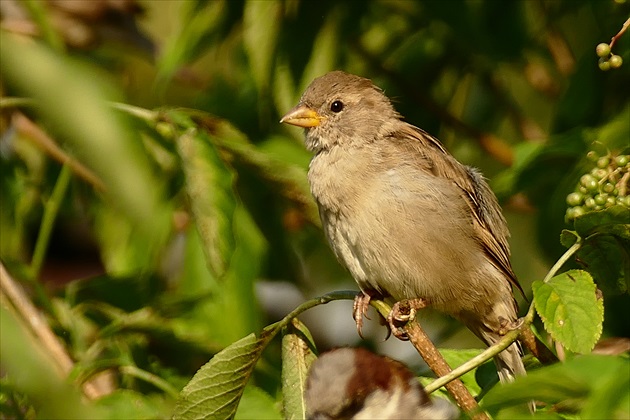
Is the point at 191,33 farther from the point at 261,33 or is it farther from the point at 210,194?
the point at 210,194

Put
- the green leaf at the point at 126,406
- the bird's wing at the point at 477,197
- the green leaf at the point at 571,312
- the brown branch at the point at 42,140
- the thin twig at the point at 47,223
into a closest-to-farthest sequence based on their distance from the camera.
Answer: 1. the green leaf at the point at 571,312
2. the green leaf at the point at 126,406
3. the bird's wing at the point at 477,197
4. the thin twig at the point at 47,223
5. the brown branch at the point at 42,140

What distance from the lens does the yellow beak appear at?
349 centimetres

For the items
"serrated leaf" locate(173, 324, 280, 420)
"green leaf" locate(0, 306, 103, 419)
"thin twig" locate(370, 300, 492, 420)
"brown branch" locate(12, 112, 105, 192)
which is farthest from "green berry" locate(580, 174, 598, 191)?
"brown branch" locate(12, 112, 105, 192)

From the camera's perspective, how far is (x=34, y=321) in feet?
9.00

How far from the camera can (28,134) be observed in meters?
3.72

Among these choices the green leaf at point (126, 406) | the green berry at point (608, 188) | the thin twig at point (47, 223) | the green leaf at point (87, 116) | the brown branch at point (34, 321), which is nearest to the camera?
the green berry at point (608, 188)

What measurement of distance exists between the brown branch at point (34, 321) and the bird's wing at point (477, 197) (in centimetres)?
115

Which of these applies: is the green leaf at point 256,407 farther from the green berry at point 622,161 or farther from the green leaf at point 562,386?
the green leaf at point 562,386

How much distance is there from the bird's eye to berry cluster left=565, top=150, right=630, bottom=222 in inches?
58.1

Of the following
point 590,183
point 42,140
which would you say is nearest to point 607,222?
point 590,183

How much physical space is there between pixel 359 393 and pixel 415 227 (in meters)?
1.07

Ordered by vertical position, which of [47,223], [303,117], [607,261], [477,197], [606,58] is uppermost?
[606,58]

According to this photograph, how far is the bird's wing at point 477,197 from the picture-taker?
319cm

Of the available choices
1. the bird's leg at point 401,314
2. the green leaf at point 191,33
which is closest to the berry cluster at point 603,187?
the bird's leg at point 401,314
